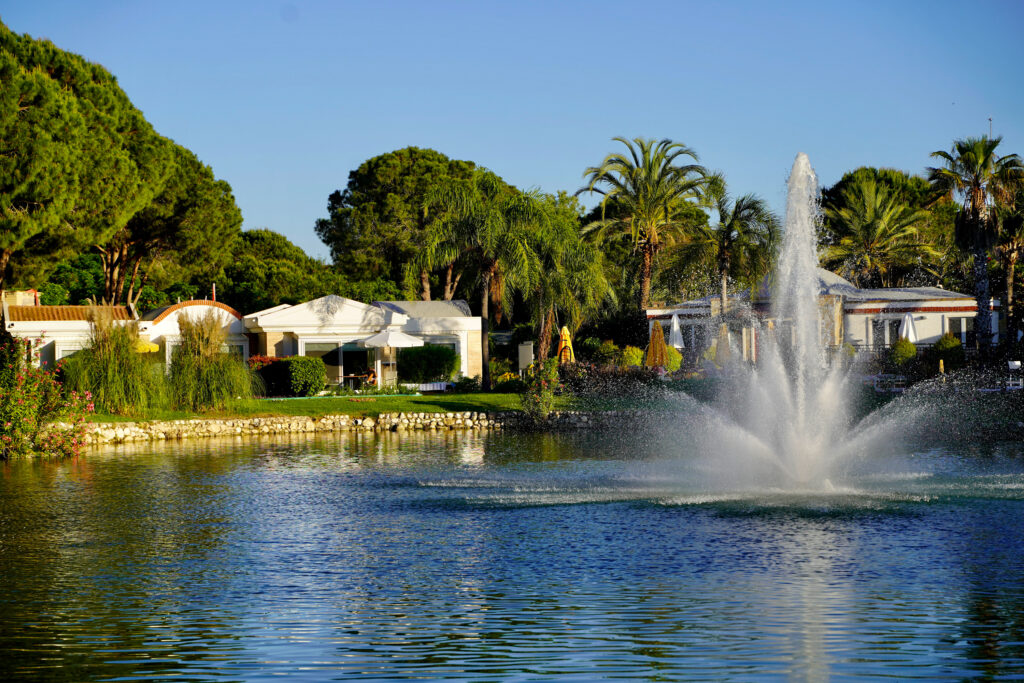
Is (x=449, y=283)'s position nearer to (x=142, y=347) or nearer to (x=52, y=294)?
(x=52, y=294)

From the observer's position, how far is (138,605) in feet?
34.1

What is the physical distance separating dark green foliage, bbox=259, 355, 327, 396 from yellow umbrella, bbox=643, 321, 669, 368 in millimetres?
12073

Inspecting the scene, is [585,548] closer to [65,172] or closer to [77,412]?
[77,412]

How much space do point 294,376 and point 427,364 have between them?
552cm

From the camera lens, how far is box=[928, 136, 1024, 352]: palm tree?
35.2 m

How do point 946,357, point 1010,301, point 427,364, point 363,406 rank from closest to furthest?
point 363,406, point 946,357, point 1010,301, point 427,364

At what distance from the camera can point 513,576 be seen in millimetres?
11562

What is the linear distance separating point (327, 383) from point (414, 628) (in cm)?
3280

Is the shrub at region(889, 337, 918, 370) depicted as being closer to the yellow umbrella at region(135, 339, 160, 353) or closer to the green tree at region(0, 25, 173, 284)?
the yellow umbrella at region(135, 339, 160, 353)

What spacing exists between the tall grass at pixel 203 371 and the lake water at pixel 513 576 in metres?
11.5

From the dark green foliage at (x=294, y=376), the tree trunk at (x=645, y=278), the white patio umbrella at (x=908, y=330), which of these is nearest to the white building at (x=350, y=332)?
the dark green foliage at (x=294, y=376)

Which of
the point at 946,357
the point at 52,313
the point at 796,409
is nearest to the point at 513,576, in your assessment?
the point at 796,409

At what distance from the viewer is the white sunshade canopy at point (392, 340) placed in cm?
4062

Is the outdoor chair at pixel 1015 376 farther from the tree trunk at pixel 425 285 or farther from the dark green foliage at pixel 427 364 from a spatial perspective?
the tree trunk at pixel 425 285
